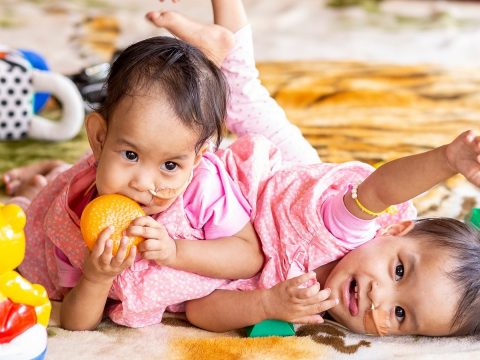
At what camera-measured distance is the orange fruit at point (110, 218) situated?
103 cm

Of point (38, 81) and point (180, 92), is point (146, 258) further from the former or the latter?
point (38, 81)

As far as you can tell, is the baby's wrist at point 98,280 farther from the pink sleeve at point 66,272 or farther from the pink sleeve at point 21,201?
the pink sleeve at point 21,201

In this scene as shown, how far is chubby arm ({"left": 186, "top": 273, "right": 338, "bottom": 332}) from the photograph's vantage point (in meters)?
1.15

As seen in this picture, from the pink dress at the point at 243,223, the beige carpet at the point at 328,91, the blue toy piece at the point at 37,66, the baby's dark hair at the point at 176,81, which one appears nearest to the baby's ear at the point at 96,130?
the baby's dark hair at the point at 176,81

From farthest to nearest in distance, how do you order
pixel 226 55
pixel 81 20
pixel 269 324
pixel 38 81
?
pixel 81 20
pixel 38 81
pixel 226 55
pixel 269 324

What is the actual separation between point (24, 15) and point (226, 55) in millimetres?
1355

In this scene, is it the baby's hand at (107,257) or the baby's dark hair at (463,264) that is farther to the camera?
the baby's dark hair at (463,264)

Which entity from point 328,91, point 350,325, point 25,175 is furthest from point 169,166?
point 328,91

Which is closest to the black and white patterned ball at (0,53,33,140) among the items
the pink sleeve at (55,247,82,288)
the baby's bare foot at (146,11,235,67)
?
the baby's bare foot at (146,11,235,67)

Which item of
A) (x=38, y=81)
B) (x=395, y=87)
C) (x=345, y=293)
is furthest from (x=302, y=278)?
(x=395, y=87)

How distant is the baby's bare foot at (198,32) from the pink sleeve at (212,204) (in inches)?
10.8

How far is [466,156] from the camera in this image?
42.4 inches

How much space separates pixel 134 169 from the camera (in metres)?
1.04

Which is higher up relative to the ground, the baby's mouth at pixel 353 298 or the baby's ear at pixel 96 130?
the baby's ear at pixel 96 130
